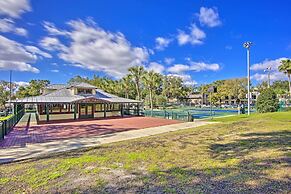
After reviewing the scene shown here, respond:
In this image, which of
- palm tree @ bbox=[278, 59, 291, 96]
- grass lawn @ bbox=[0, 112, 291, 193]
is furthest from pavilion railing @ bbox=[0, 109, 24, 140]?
palm tree @ bbox=[278, 59, 291, 96]

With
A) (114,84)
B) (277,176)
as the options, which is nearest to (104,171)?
(277,176)

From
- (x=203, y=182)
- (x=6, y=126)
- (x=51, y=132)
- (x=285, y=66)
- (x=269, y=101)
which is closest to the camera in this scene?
(x=203, y=182)

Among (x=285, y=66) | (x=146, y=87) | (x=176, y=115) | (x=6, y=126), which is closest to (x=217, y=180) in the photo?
(x=6, y=126)

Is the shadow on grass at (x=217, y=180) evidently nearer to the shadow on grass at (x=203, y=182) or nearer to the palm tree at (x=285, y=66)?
the shadow on grass at (x=203, y=182)

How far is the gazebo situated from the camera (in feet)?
67.1

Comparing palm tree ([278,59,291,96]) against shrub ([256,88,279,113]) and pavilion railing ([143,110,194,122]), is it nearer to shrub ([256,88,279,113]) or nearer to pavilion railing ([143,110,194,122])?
shrub ([256,88,279,113])

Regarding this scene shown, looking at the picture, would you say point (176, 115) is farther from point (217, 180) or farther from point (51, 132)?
point (217, 180)

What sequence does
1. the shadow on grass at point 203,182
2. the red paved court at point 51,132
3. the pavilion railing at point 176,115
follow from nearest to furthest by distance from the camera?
1. the shadow on grass at point 203,182
2. the red paved court at point 51,132
3. the pavilion railing at point 176,115

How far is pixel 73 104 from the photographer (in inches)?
894

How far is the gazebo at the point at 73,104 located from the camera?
67.1 feet

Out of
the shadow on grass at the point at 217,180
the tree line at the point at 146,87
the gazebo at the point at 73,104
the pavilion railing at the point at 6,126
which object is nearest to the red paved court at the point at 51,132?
the pavilion railing at the point at 6,126

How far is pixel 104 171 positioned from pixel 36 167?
2238 mm

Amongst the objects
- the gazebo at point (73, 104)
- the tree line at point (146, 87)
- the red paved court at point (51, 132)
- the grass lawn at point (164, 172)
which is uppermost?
the tree line at point (146, 87)

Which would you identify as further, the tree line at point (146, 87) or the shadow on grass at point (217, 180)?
the tree line at point (146, 87)
